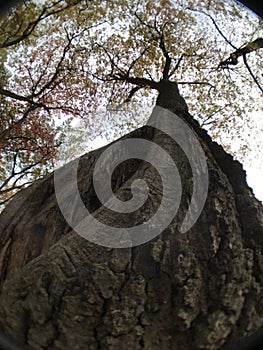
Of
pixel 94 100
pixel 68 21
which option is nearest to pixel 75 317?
pixel 94 100

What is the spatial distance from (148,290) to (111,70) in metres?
0.67

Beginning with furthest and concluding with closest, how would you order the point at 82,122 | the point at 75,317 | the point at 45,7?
the point at 82,122 → the point at 45,7 → the point at 75,317

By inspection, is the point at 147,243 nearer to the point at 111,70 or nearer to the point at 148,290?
the point at 148,290

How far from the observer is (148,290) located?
2.08 feet

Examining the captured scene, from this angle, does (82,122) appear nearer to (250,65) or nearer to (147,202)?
(147,202)

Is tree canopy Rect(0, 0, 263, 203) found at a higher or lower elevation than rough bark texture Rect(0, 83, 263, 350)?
higher

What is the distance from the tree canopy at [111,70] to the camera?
3.01 ft

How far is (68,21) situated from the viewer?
0.91 meters

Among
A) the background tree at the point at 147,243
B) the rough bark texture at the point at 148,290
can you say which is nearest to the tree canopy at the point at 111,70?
the background tree at the point at 147,243

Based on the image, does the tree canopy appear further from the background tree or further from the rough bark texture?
the rough bark texture

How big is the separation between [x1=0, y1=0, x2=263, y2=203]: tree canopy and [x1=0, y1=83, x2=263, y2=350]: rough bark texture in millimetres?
341

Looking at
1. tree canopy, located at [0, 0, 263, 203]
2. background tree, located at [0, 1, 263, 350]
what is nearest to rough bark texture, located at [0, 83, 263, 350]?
background tree, located at [0, 1, 263, 350]

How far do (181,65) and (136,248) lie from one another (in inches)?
24.8

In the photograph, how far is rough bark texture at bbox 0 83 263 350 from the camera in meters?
0.60
